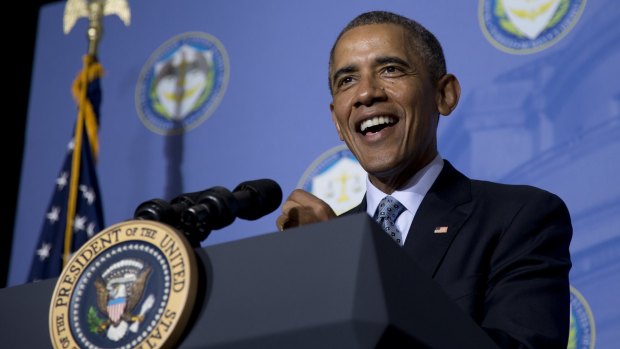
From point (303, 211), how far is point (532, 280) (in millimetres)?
395

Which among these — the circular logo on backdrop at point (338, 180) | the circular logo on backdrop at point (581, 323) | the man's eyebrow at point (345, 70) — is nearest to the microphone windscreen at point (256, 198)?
the man's eyebrow at point (345, 70)

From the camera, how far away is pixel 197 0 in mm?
3486

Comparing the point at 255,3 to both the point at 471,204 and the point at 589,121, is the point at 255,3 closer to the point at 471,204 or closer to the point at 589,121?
the point at 589,121

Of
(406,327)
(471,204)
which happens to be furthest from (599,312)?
(406,327)

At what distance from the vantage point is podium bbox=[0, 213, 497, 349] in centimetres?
98

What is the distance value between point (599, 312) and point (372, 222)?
1.43 metres

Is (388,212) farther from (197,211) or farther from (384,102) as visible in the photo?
(197,211)

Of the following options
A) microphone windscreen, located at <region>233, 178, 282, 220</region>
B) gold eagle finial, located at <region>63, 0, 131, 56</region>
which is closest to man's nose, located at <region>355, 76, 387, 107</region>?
microphone windscreen, located at <region>233, 178, 282, 220</region>

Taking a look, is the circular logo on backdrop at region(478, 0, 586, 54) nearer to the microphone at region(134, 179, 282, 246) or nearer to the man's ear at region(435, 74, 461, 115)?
the man's ear at region(435, 74, 461, 115)

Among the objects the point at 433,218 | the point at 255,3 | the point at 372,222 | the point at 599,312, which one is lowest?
the point at 599,312

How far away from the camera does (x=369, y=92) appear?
6.27 feet

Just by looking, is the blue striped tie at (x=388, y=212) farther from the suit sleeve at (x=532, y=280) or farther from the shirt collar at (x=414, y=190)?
the suit sleeve at (x=532, y=280)

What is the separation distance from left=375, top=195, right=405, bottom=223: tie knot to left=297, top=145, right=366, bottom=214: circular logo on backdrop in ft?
2.87

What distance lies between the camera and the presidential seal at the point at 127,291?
1.06 meters
